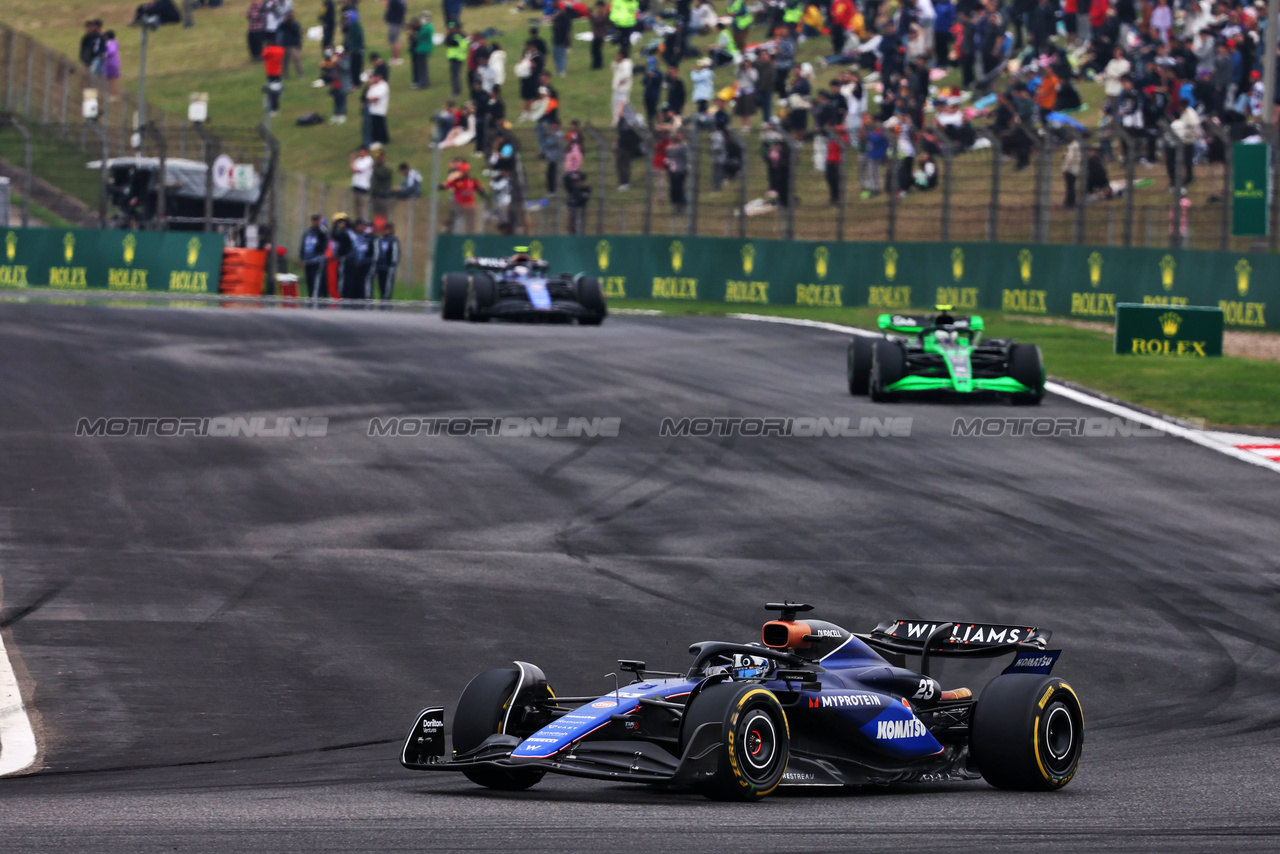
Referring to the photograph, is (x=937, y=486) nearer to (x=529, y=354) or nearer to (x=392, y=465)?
(x=392, y=465)

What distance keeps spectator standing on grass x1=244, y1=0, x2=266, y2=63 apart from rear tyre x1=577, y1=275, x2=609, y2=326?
98.4 feet

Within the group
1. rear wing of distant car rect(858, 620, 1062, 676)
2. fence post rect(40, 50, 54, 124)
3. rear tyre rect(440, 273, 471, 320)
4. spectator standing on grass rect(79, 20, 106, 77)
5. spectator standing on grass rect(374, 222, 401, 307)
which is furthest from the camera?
spectator standing on grass rect(79, 20, 106, 77)

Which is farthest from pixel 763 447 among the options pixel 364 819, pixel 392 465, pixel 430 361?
pixel 364 819

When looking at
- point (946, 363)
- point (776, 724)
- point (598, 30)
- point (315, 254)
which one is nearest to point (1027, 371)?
point (946, 363)

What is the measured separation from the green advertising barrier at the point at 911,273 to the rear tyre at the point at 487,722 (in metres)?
22.9

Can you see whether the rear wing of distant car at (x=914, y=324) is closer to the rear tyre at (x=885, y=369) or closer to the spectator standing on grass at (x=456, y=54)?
the rear tyre at (x=885, y=369)

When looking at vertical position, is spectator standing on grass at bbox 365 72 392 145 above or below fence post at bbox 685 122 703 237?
above

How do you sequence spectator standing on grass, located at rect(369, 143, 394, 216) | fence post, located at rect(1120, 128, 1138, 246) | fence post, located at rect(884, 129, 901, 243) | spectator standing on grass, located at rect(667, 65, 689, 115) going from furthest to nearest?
1. spectator standing on grass, located at rect(667, 65, 689, 115)
2. spectator standing on grass, located at rect(369, 143, 394, 216)
3. fence post, located at rect(884, 129, 901, 243)
4. fence post, located at rect(1120, 128, 1138, 246)

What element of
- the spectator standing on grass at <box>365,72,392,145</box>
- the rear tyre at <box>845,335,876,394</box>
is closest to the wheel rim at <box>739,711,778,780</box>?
the rear tyre at <box>845,335,876,394</box>

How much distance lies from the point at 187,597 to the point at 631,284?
2429cm

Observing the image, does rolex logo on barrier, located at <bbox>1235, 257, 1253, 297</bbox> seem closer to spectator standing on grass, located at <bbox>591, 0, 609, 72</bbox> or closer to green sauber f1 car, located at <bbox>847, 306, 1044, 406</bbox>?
green sauber f1 car, located at <bbox>847, 306, 1044, 406</bbox>

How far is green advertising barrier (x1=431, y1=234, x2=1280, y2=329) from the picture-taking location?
2756 centimetres

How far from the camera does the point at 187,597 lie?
1002cm

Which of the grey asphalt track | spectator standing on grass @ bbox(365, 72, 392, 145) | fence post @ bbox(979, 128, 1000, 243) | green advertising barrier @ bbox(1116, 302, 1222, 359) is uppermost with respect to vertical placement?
spectator standing on grass @ bbox(365, 72, 392, 145)
